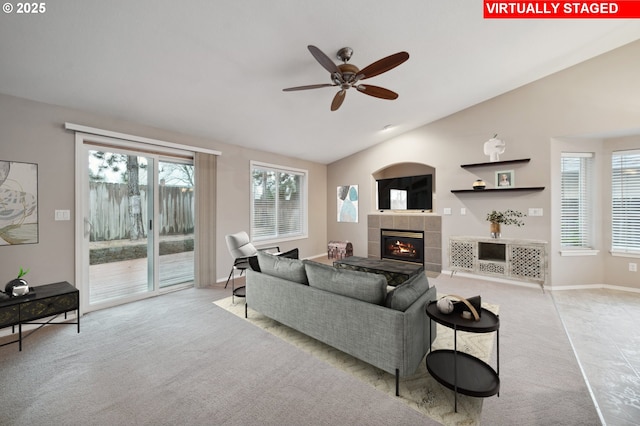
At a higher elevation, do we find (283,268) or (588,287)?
(283,268)

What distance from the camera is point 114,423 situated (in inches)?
60.6

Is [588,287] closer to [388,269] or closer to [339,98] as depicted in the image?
[388,269]

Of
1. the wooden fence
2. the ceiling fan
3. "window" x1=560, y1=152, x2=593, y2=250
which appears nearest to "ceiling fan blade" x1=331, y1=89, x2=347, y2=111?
the ceiling fan

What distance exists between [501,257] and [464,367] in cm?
349

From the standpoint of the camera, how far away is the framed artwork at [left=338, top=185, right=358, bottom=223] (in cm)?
634

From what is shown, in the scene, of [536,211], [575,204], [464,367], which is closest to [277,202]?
[464,367]

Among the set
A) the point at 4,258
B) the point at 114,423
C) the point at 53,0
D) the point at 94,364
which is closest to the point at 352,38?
the point at 53,0

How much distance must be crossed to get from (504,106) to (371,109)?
236 centimetres

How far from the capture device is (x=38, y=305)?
2.35 meters

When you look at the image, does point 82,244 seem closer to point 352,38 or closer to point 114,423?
point 114,423

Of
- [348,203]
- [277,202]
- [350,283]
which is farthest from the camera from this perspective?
[348,203]

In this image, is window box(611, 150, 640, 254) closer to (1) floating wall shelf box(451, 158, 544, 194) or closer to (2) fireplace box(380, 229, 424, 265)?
(1) floating wall shelf box(451, 158, 544, 194)

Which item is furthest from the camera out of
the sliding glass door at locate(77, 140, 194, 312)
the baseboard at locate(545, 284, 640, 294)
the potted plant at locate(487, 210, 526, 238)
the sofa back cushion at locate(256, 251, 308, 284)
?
the potted plant at locate(487, 210, 526, 238)

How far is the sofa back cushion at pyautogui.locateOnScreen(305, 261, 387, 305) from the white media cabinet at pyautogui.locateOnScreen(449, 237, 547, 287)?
3.42m
